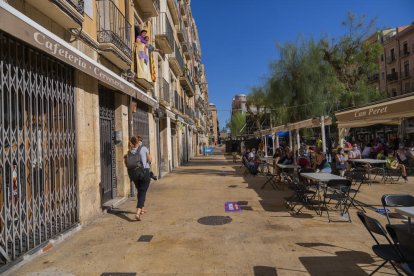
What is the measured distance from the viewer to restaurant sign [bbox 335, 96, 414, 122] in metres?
7.07

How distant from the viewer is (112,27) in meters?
8.55

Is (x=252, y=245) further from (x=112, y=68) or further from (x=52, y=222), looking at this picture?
(x=112, y=68)

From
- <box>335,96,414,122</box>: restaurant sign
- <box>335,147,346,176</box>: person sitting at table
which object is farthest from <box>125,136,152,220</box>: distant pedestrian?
<box>335,147,346,176</box>: person sitting at table

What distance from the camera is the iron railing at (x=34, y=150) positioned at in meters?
4.23

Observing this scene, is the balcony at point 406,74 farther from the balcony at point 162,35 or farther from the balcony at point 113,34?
the balcony at point 113,34

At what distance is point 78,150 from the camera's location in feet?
20.4

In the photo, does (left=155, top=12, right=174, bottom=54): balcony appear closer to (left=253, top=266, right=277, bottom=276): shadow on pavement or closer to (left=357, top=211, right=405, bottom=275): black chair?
(left=253, top=266, right=277, bottom=276): shadow on pavement

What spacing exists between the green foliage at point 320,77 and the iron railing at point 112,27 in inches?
464

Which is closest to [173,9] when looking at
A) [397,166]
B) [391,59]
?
[397,166]

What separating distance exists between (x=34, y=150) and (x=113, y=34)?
4437 mm

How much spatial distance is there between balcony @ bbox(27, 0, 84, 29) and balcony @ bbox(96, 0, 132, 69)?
147 cm

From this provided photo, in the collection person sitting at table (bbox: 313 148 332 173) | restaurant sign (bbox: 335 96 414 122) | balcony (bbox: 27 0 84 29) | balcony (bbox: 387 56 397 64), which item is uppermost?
balcony (bbox: 387 56 397 64)

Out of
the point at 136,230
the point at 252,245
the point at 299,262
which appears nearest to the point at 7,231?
the point at 136,230

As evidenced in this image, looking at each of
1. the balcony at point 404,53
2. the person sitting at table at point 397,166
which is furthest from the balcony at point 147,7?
the balcony at point 404,53
